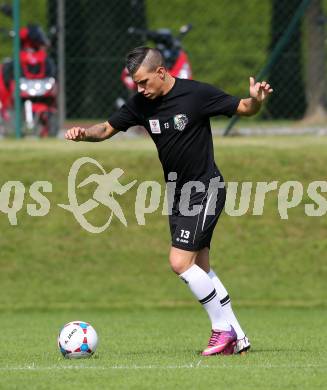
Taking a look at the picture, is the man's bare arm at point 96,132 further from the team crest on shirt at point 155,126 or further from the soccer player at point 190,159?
the team crest on shirt at point 155,126

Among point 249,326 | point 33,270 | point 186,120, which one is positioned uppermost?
point 186,120

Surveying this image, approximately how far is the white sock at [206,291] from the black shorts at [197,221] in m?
0.19

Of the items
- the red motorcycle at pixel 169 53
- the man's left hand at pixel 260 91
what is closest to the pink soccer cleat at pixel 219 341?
the man's left hand at pixel 260 91

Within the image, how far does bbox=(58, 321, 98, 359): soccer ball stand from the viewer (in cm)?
907

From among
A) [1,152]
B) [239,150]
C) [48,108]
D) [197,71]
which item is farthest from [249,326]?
[197,71]

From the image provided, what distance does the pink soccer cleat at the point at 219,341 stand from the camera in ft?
30.2

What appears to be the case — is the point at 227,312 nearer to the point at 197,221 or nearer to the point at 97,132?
the point at 197,221

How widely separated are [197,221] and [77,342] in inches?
51.3

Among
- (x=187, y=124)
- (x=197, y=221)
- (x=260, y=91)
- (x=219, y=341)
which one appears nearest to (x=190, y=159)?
(x=187, y=124)

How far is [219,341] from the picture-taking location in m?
9.27

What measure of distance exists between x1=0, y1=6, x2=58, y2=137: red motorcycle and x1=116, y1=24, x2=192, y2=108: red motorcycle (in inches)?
43.0

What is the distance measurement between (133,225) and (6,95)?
4179 mm

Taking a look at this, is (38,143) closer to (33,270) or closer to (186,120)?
(33,270)

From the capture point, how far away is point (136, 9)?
18672 millimetres
